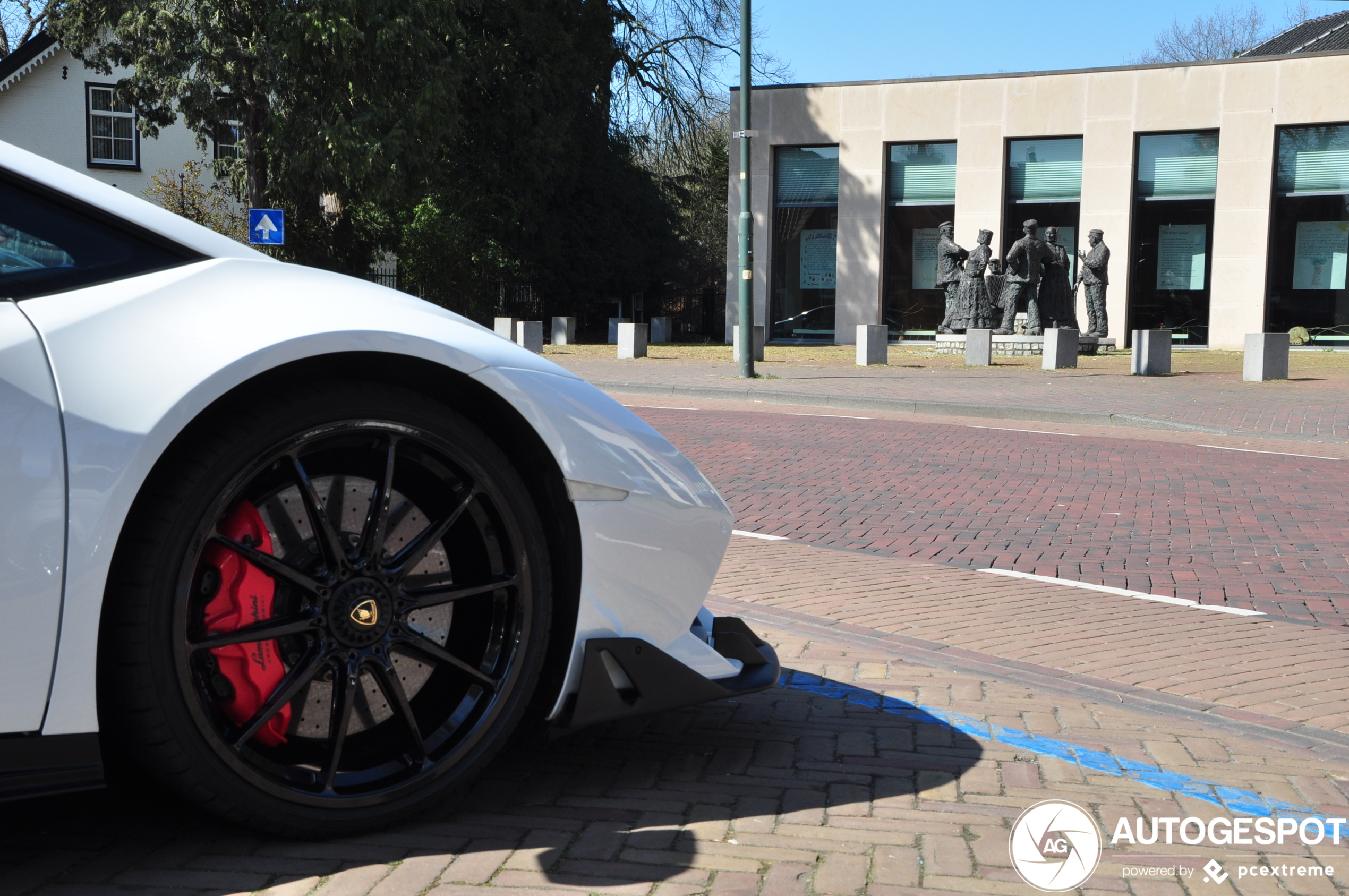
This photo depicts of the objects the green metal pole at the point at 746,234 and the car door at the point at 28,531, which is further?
the green metal pole at the point at 746,234

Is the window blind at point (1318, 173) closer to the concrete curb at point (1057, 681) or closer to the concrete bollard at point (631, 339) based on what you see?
the concrete bollard at point (631, 339)

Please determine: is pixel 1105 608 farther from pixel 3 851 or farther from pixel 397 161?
pixel 397 161

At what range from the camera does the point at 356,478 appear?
2.50 m

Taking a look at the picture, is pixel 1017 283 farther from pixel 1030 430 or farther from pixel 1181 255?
pixel 1030 430

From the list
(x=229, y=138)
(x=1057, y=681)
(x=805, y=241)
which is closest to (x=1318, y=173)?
(x=805, y=241)

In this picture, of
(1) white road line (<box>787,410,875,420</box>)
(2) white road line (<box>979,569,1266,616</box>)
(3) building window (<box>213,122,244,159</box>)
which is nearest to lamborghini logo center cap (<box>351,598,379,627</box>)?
(2) white road line (<box>979,569,1266,616</box>)

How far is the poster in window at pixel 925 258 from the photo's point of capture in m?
35.3

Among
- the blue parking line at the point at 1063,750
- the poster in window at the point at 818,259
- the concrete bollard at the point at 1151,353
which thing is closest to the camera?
the blue parking line at the point at 1063,750

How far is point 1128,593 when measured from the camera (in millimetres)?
5500

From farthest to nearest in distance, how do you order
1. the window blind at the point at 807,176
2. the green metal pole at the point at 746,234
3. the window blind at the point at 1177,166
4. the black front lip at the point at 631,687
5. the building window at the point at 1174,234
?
A: the window blind at the point at 807,176
the building window at the point at 1174,234
the window blind at the point at 1177,166
the green metal pole at the point at 746,234
the black front lip at the point at 631,687

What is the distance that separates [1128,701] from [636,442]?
1.94m

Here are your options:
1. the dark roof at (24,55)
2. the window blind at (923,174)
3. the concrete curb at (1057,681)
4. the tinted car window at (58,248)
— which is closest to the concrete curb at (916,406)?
the concrete curb at (1057,681)

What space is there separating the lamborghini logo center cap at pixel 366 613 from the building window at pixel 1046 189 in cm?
3295

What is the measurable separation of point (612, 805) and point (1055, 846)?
0.95m
